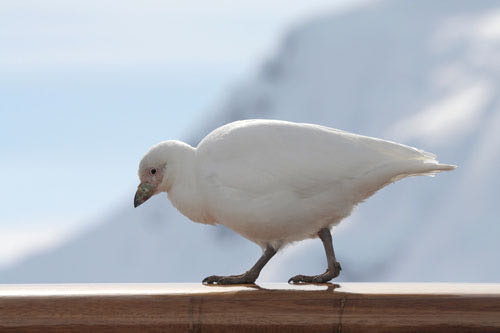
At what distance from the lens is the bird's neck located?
1.68m

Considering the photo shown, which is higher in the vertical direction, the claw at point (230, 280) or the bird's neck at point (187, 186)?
the bird's neck at point (187, 186)

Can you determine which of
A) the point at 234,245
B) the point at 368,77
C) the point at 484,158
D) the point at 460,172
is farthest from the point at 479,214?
the point at 234,245

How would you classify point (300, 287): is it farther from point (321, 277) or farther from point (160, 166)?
point (160, 166)

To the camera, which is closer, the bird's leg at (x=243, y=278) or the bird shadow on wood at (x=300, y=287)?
the bird shadow on wood at (x=300, y=287)

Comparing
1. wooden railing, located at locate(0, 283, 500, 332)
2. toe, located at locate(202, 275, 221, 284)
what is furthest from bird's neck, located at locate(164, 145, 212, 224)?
wooden railing, located at locate(0, 283, 500, 332)

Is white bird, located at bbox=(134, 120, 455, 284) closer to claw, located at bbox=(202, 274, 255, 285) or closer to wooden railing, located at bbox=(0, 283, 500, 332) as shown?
claw, located at bbox=(202, 274, 255, 285)

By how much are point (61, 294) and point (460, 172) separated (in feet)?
54.2

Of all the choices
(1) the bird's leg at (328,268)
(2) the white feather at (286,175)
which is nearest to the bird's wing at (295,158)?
(2) the white feather at (286,175)

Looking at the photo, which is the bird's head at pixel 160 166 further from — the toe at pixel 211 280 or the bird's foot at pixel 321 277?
the bird's foot at pixel 321 277

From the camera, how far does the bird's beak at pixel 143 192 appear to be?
169cm

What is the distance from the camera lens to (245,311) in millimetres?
1311

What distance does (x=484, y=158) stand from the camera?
52.2 ft

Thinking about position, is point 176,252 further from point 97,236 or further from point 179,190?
point 179,190

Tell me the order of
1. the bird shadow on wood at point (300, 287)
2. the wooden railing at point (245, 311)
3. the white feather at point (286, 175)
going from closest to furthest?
the wooden railing at point (245, 311)
the bird shadow on wood at point (300, 287)
the white feather at point (286, 175)
